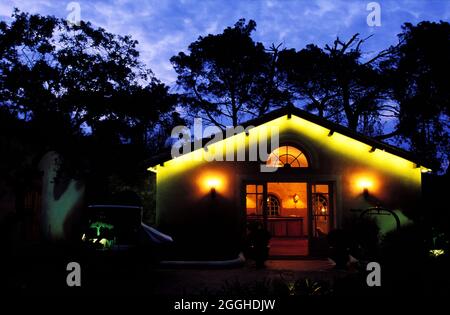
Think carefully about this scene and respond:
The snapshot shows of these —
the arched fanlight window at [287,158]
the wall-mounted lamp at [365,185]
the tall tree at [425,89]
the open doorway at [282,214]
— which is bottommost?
the open doorway at [282,214]

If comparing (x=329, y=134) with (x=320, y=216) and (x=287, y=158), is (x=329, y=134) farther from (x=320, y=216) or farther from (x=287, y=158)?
(x=320, y=216)

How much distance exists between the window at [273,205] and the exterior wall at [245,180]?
8883 mm

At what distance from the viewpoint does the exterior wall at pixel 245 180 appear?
38.6 ft

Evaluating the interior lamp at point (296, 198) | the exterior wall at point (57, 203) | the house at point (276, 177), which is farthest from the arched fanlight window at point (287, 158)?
the interior lamp at point (296, 198)

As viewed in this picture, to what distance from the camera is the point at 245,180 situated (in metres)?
12.2

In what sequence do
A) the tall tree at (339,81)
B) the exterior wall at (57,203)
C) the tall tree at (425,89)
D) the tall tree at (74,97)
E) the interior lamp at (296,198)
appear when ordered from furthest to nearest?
the tall tree at (339,81) < the tall tree at (425,89) < the interior lamp at (296,198) < the exterior wall at (57,203) < the tall tree at (74,97)

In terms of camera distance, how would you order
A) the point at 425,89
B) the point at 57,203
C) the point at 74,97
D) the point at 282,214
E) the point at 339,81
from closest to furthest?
the point at 74,97
the point at 57,203
the point at 282,214
the point at 425,89
the point at 339,81

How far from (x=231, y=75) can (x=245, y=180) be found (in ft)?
48.5

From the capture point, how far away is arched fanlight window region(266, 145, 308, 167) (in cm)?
1241

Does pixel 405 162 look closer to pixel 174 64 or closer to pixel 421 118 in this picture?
pixel 421 118

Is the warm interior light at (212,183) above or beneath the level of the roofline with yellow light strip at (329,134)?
beneath

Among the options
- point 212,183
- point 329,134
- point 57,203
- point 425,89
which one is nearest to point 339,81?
point 425,89

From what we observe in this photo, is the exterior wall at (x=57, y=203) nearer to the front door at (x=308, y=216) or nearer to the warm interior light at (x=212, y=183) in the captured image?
the warm interior light at (x=212, y=183)

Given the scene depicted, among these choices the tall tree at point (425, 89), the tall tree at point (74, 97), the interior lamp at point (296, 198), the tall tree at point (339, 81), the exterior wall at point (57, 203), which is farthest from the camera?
the tall tree at point (339, 81)
